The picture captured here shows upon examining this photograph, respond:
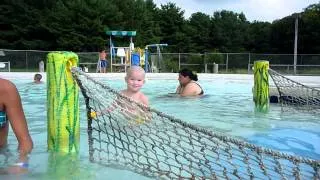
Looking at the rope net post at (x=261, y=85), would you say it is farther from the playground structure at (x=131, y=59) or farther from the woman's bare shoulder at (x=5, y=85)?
the playground structure at (x=131, y=59)

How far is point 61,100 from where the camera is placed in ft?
13.6

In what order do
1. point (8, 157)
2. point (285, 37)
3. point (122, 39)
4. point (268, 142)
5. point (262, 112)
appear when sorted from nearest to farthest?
point (8, 157), point (268, 142), point (262, 112), point (122, 39), point (285, 37)

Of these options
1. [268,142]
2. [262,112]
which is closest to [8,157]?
[268,142]

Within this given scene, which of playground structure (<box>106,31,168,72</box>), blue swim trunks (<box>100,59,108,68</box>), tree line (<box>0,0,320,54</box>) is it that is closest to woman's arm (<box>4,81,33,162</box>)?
playground structure (<box>106,31,168,72</box>)

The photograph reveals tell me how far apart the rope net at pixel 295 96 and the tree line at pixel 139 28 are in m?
36.3

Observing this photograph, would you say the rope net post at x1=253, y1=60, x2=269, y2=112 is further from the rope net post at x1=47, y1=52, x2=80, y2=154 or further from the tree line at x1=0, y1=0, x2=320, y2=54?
the tree line at x1=0, y1=0, x2=320, y2=54

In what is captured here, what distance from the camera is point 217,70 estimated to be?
2897 centimetres

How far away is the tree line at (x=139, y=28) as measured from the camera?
45.8 m

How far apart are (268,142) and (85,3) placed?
143 feet

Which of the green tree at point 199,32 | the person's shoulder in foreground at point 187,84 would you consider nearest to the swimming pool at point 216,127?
the person's shoulder in foreground at point 187,84

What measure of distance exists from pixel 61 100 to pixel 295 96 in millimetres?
6324

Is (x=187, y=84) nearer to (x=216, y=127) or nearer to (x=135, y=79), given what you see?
(x=216, y=127)

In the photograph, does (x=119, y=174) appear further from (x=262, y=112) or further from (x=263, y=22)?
(x=263, y=22)

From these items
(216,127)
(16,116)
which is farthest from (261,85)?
(16,116)
